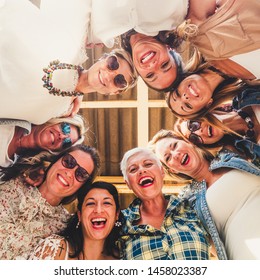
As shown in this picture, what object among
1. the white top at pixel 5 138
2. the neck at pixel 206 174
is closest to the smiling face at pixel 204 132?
the neck at pixel 206 174

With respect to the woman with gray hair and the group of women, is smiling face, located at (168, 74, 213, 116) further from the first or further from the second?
the woman with gray hair

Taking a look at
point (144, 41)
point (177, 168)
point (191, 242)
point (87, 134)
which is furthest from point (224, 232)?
point (144, 41)

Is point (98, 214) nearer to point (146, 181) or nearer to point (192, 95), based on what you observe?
point (146, 181)

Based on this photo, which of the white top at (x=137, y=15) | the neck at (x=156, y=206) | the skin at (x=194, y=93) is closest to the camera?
the white top at (x=137, y=15)

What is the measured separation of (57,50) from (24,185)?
0.67 metres

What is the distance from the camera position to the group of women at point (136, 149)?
1.75 metres

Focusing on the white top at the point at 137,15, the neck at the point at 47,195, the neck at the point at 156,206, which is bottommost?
the neck at the point at 156,206

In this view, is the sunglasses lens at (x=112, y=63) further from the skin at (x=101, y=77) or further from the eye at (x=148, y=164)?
the eye at (x=148, y=164)

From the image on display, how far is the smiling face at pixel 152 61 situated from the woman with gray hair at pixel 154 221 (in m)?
0.35

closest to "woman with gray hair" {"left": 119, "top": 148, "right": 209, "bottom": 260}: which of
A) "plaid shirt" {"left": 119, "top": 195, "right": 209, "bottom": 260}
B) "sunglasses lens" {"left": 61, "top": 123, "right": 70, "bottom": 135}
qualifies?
"plaid shirt" {"left": 119, "top": 195, "right": 209, "bottom": 260}

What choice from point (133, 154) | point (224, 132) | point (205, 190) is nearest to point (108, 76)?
point (133, 154)

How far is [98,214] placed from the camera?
1890 millimetres

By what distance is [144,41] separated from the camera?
1.79 metres

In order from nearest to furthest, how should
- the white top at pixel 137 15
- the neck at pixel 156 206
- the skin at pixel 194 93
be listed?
the white top at pixel 137 15 < the skin at pixel 194 93 < the neck at pixel 156 206
